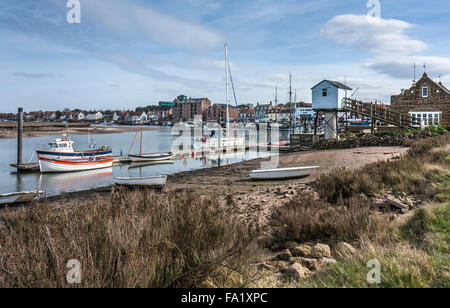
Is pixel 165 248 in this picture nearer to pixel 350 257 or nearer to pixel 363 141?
pixel 350 257

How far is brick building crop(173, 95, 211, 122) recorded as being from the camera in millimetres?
177250

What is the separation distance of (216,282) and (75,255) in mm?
1664

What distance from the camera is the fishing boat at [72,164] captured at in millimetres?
31837

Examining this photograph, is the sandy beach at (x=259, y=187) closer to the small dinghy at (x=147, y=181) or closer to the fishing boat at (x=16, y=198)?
the small dinghy at (x=147, y=181)

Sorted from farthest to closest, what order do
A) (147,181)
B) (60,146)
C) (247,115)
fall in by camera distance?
(247,115), (60,146), (147,181)

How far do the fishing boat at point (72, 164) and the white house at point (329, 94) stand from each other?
75.8 feet

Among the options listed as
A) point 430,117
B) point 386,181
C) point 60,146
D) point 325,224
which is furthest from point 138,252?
point 430,117

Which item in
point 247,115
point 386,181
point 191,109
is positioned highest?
point 191,109

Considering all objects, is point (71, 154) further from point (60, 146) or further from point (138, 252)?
point (138, 252)

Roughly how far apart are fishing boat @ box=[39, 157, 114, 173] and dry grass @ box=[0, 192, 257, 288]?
1155 inches

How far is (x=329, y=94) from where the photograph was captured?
3353 centimetres

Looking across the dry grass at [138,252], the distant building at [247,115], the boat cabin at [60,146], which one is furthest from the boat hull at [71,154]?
the distant building at [247,115]

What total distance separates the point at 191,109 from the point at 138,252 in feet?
591

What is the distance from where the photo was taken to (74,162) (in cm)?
3353
